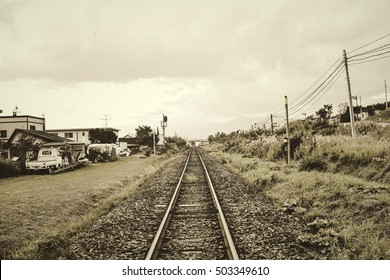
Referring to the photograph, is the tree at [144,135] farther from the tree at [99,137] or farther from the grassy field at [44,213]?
the grassy field at [44,213]

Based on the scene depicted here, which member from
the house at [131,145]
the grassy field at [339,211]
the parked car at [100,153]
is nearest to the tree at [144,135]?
the house at [131,145]

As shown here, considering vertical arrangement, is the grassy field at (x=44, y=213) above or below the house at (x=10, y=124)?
below

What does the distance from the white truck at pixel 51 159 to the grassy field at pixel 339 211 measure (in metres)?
14.8

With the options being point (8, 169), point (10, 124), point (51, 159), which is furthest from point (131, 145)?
point (8, 169)

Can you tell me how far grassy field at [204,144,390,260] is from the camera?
4832 millimetres

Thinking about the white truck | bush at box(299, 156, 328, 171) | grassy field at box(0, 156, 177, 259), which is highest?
the white truck

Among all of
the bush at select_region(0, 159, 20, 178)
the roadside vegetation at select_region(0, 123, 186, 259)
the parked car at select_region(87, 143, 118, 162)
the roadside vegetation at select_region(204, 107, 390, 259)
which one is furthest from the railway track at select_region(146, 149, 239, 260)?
the parked car at select_region(87, 143, 118, 162)

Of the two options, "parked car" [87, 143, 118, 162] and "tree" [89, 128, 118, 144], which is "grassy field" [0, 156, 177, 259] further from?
"tree" [89, 128, 118, 144]

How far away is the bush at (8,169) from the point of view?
17672mm

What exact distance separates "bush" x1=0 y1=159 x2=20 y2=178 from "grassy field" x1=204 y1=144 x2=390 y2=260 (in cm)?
1582

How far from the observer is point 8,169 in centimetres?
1800

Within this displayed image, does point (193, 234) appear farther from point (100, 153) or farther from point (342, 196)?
point (100, 153)

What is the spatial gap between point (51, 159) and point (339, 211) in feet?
60.7
